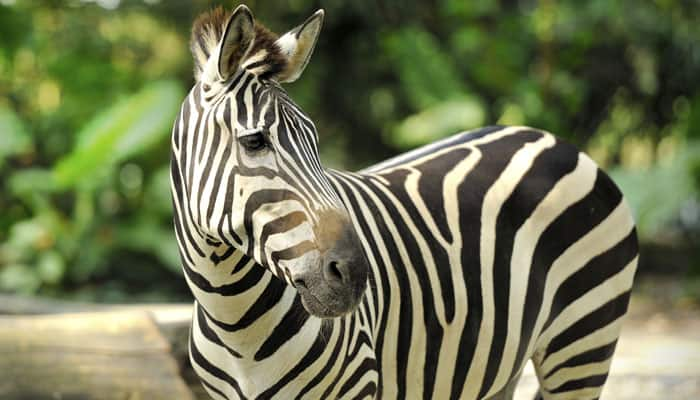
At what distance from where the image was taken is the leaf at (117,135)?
907 centimetres

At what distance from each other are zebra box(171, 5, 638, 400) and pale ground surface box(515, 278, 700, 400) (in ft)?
4.18

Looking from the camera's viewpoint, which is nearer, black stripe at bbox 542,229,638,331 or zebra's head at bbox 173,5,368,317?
zebra's head at bbox 173,5,368,317

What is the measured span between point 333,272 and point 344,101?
1115 cm

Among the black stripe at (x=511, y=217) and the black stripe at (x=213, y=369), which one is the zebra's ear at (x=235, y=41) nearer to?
the black stripe at (x=213, y=369)

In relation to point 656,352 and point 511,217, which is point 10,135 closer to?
point 656,352

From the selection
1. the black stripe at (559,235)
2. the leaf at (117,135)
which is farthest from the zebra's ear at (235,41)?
the leaf at (117,135)

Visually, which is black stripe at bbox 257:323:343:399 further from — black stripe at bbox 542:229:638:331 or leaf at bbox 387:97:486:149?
leaf at bbox 387:97:486:149

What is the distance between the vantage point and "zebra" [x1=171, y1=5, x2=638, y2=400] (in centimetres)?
252

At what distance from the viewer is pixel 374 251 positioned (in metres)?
3.08

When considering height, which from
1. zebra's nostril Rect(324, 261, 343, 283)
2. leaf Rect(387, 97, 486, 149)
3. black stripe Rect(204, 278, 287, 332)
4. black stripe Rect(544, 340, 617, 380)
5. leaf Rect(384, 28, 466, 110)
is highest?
zebra's nostril Rect(324, 261, 343, 283)

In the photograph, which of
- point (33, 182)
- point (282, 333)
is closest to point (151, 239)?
point (33, 182)

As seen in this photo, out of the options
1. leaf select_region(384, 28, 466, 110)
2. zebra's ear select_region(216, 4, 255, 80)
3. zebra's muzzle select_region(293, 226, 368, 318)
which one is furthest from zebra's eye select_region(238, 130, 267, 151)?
leaf select_region(384, 28, 466, 110)

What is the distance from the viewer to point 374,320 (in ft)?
9.82

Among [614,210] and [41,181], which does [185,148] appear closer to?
[614,210]
